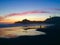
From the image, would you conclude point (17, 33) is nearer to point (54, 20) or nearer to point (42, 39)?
point (42, 39)

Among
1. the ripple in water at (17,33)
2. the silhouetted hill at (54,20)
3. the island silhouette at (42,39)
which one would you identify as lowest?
the island silhouette at (42,39)

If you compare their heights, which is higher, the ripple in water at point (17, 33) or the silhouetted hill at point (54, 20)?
the silhouetted hill at point (54, 20)

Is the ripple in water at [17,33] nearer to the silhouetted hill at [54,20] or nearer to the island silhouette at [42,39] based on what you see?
the island silhouette at [42,39]

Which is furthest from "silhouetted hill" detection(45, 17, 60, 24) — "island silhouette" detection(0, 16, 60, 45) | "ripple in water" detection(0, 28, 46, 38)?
"ripple in water" detection(0, 28, 46, 38)

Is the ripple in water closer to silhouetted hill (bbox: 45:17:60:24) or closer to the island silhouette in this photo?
the island silhouette

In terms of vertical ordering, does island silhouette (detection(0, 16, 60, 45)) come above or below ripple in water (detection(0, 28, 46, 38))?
below

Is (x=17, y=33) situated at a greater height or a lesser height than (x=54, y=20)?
lesser

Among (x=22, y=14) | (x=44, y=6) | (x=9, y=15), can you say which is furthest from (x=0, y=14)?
(x=44, y=6)

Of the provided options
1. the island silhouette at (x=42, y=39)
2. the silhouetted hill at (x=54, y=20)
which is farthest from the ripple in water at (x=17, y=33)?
the silhouetted hill at (x=54, y=20)

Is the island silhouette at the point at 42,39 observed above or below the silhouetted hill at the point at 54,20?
below

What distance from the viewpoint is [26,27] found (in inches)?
104

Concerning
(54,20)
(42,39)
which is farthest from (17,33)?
(54,20)

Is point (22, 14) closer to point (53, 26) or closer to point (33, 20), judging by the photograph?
point (33, 20)

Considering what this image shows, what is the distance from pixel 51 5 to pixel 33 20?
0.42 m
